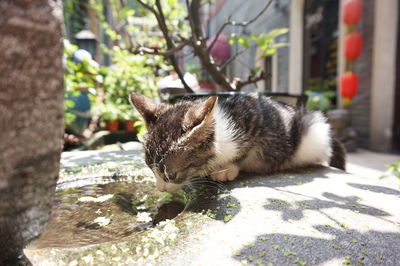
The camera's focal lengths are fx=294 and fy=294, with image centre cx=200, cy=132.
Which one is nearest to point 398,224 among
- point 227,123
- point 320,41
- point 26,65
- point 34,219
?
point 227,123

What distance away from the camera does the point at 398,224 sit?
1.31 metres

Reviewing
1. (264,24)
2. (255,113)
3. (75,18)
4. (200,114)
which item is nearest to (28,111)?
(200,114)

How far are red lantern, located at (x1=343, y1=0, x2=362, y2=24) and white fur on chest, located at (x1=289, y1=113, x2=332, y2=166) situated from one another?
16.8 ft

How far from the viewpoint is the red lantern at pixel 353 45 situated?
649 centimetres

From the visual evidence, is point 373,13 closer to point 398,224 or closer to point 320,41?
point 320,41

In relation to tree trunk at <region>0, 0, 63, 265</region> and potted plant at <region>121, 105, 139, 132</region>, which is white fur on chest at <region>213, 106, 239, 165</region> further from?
potted plant at <region>121, 105, 139, 132</region>

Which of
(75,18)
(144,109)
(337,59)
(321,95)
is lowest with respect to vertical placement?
(144,109)

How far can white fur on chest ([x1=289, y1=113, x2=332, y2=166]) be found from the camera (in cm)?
243

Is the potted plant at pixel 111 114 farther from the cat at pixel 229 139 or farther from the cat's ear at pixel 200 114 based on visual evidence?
the cat's ear at pixel 200 114

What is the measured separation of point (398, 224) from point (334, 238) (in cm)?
39

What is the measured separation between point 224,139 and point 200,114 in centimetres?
39

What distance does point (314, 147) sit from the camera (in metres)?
2.45

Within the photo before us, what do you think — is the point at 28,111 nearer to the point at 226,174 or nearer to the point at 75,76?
the point at 226,174

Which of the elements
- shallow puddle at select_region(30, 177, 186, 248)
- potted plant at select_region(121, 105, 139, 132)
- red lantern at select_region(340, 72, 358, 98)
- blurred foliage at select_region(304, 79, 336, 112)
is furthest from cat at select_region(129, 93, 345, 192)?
red lantern at select_region(340, 72, 358, 98)
